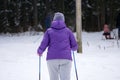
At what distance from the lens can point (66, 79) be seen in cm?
743

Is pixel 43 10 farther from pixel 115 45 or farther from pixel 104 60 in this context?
pixel 104 60

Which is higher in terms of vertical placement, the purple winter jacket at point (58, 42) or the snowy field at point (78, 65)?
the purple winter jacket at point (58, 42)

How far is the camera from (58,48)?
7301mm

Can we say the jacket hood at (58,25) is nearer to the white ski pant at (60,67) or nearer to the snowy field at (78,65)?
the white ski pant at (60,67)

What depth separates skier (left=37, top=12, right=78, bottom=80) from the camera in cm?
730

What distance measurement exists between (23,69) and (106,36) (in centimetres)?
1054

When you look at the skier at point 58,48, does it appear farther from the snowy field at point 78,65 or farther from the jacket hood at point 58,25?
the snowy field at point 78,65

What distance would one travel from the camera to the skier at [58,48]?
7.30 metres

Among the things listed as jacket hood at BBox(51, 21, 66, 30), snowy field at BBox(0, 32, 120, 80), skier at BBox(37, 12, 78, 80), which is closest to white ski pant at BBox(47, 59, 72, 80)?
skier at BBox(37, 12, 78, 80)

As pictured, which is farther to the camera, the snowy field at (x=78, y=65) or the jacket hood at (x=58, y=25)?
the snowy field at (x=78, y=65)

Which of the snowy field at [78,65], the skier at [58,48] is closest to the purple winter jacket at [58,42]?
the skier at [58,48]

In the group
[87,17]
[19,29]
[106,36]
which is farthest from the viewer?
[87,17]

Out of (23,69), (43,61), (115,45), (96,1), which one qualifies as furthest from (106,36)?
(96,1)

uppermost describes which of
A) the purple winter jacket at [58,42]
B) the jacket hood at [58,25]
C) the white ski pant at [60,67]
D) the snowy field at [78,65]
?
the jacket hood at [58,25]
